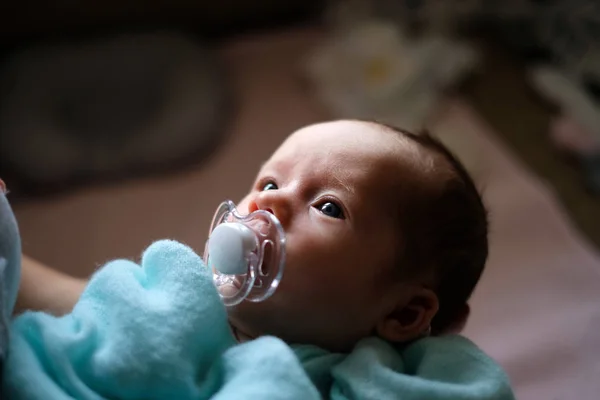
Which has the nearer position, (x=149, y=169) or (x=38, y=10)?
(x=149, y=169)

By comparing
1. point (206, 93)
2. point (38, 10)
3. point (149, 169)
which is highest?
point (38, 10)

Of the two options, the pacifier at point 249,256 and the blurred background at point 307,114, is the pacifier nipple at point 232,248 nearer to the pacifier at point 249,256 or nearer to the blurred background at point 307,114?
the pacifier at point 249,256

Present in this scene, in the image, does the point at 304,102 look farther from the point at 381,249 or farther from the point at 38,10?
the point at 381,249

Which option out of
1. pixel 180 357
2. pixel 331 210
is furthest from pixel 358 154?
pixel 180 357

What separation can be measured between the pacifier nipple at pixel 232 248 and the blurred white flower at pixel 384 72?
87 cm

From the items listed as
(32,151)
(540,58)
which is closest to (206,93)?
(32,151)

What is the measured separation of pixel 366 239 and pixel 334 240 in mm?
32

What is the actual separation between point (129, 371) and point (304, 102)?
106 cm

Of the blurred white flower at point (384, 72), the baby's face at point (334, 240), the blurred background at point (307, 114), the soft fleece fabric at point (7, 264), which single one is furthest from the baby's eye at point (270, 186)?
the blurred white flower at point (384, 72)

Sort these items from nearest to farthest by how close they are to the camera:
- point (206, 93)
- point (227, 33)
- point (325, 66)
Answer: point (206, 93)
point (325, 66)
point (227, 33)

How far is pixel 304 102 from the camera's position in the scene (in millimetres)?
1566

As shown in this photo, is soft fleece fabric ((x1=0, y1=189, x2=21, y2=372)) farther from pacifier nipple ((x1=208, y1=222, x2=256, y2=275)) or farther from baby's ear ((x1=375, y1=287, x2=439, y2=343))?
baby's ear ((x1=375, y1=287, x2=439, y2=343))

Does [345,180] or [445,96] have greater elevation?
[345,180]

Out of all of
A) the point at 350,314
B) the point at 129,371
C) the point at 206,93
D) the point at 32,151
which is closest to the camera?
the point at 129,371
